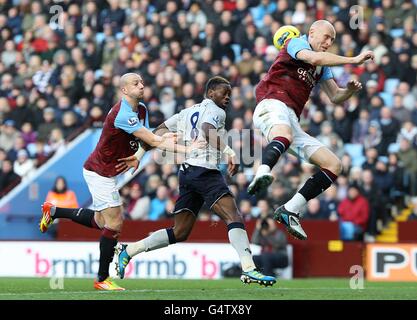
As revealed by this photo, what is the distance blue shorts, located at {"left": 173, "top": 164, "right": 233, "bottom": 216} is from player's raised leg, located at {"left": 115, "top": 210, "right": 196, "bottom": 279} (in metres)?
0.15

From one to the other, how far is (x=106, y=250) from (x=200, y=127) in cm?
204

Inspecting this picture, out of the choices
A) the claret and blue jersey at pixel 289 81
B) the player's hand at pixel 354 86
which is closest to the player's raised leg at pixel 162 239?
the claret and blue jersey at pixel 289 81

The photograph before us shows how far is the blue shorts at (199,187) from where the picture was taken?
1402cm

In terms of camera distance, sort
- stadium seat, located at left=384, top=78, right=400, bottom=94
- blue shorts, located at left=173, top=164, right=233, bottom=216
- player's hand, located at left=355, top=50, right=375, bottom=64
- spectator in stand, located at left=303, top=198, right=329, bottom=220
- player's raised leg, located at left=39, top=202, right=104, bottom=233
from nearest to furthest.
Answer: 1. player's hand, located at left=355, top=50, right=375, bottom=64
2. blue shorts, located at left=173, top=164, right=233, bottom=216
3. player's raised leg, located at left=39, top=202, right=104, bottom=233
4. spectator in stand, located at left=303, top=198, right=329, bottom=220
5. stadium seat, located at left=384, top=78, right=400, bottom=94

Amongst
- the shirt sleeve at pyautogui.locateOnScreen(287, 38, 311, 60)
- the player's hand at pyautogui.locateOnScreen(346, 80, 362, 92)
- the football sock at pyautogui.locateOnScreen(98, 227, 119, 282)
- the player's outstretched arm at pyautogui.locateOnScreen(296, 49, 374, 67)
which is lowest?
the football sock at pyautogui.locateOnScreen(98, 227, 119, 282)

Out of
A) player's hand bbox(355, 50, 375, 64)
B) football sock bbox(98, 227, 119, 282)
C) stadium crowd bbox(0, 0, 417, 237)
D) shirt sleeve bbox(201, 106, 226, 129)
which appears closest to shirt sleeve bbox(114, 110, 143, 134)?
shirt sleeve bbox(201, 106, 226, 129)

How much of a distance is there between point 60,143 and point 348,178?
6317mm

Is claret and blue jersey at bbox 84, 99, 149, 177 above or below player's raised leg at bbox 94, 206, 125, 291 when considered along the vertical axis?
above

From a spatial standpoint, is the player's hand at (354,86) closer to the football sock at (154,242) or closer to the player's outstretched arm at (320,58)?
the player's outstretched arm at (320,58)

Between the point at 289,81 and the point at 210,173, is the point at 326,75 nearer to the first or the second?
the point at 289,81

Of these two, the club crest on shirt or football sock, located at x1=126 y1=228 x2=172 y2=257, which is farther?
football sock, located at x1=126 y1=228 x2=172 y2=257

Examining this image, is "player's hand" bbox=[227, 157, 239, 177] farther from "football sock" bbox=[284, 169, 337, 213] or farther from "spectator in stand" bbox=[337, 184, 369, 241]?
"spectator in stand" bbox=[337, 184, 369, 241]

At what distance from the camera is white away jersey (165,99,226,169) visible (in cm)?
1398

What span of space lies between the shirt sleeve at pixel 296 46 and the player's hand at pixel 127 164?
2.47m
